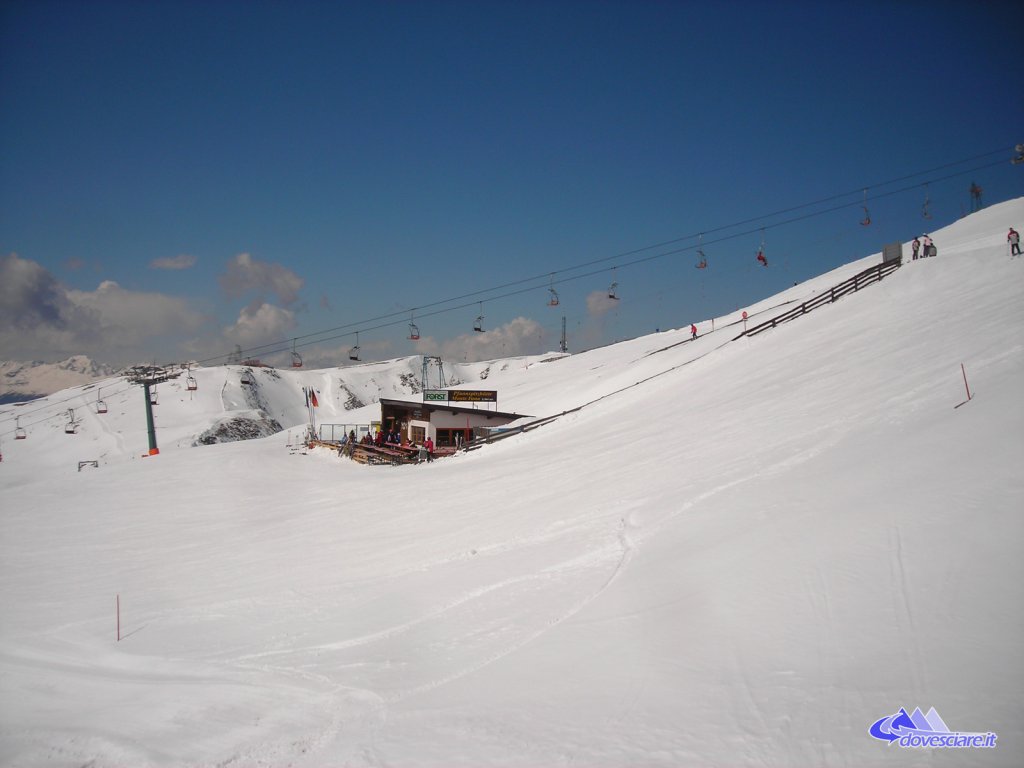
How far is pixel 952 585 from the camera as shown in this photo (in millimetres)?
8461

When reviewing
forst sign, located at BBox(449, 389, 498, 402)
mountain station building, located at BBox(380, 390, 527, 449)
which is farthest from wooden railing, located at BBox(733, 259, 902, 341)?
forst sign, located at BBox(449, 389, 498, 402)

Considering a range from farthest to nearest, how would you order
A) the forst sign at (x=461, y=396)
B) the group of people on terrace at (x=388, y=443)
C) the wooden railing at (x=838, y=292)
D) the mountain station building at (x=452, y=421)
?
the forst sign at (x=461, y=396) < the mountain station building at (x=452, y=421) < the group of people on terrace at (x=388, y=443) < the wooden railing at (x=838, y=292)

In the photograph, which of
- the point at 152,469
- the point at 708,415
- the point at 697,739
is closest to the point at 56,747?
the point at 697,739

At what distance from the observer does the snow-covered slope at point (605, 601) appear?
7.14m

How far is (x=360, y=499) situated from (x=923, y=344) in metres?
21.9

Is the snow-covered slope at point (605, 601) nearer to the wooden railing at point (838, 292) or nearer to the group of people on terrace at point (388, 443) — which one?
the wooden railing at point (838, 292)

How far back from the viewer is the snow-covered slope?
7145 mm

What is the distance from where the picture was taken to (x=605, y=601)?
10.9 meters

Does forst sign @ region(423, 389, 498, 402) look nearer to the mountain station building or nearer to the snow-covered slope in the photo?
the mountain station building

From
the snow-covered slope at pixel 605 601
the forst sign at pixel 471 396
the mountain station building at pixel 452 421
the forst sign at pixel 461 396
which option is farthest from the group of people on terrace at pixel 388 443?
the snow-covered slope at pixel 605 601

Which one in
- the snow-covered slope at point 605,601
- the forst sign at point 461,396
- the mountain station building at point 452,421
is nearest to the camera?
the snow-covered slope at point 605,601

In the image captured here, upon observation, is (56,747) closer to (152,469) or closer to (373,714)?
(373,714)

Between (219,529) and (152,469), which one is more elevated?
(152,469)

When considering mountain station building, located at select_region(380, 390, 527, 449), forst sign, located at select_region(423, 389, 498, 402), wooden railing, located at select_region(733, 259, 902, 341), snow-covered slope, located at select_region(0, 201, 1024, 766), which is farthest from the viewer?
forst sign, located at select_region(423, 389, 498, 402)
